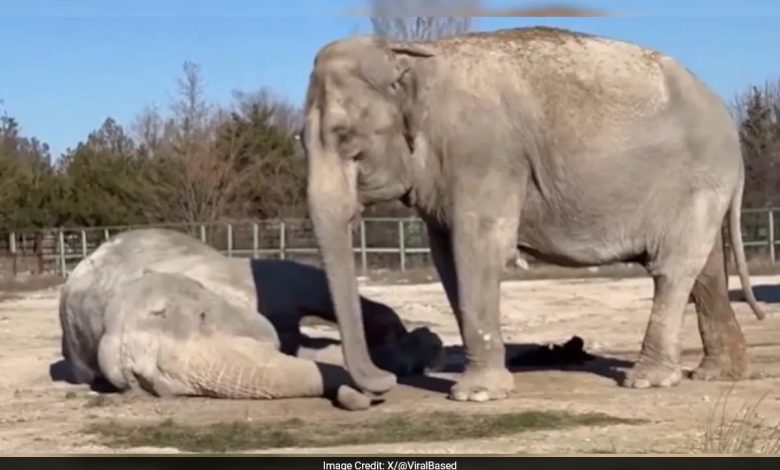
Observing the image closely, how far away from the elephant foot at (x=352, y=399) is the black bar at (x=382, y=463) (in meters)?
1.79

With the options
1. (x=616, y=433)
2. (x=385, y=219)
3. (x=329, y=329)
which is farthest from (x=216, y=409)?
(x=385, y=219)

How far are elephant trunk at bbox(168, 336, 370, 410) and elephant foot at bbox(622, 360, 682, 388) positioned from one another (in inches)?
75.4

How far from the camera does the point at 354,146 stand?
961 cm

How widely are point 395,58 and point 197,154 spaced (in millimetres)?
16324

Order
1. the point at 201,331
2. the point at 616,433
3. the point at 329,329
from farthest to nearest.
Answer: the point at 329,329, the point at 201,331, the point at 616,433

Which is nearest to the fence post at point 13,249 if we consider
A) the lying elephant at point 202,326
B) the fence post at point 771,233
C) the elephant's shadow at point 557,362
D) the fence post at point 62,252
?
the fence post at point 62,252

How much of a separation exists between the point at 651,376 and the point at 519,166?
1.63 meters

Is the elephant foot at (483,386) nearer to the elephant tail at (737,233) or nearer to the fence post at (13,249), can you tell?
the elephant tail at (737,233)

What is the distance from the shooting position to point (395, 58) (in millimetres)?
9734

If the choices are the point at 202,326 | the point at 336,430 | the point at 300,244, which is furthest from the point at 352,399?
the point at 300,244

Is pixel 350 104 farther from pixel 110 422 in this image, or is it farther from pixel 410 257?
pixel 410 257

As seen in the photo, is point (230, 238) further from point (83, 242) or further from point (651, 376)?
point (651, 376)

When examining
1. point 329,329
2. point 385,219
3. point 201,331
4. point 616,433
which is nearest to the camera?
point 616,433

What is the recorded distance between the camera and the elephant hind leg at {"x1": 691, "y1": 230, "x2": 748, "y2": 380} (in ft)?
35.1
